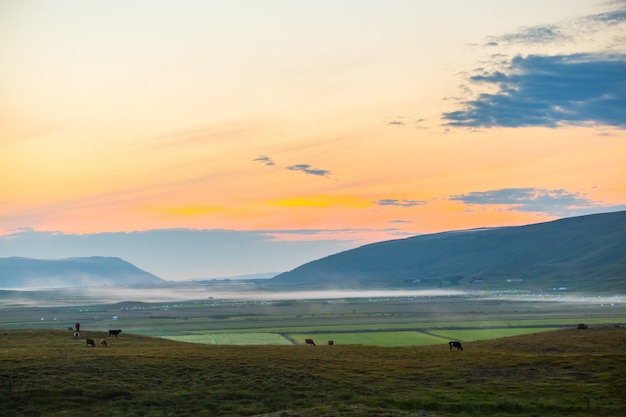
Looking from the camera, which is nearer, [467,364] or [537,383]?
[537,383]

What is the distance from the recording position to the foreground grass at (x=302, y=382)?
45406mm

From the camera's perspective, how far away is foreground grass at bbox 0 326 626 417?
45406 mm

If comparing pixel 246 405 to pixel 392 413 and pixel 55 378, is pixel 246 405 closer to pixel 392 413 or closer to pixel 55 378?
pixel 392 413

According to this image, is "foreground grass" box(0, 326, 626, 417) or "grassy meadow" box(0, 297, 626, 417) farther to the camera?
"grassy meadow" box(0, 297, 626, 417)

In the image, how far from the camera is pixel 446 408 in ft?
152

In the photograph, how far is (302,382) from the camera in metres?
52.5

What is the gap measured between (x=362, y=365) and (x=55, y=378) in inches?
1058

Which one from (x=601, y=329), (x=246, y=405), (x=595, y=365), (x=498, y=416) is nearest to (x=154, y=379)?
(x=246, y=405)

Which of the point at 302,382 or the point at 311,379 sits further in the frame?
the point at 311,379

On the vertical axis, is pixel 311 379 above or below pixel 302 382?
above

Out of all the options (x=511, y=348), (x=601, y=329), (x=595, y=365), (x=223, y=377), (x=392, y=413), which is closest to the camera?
(x=392, y=413)

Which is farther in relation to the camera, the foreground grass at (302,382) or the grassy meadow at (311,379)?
the grassy meadow at (311,379)

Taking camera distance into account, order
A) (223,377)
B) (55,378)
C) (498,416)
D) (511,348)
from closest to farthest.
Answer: (498,416) → (55,378) → (223,377) → (511,348)

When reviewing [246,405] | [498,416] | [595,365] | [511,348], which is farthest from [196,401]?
[511,348]
